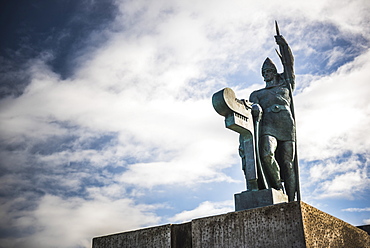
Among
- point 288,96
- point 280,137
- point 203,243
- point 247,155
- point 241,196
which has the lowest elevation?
point 203,243

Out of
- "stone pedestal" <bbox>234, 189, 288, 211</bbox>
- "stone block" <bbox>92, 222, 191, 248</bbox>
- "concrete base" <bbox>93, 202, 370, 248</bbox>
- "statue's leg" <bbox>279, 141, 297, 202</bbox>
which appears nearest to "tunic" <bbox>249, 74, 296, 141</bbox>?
"statue's leg" <bbox>279, 141, 297, 202</bbox>

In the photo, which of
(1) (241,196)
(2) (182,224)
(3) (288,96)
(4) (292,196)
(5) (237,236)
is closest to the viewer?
(5) (237,236)

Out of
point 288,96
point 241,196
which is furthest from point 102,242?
point 288,96

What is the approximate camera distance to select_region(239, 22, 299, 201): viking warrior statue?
7.43 meters

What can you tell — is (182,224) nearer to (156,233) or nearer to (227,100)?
(156,233)

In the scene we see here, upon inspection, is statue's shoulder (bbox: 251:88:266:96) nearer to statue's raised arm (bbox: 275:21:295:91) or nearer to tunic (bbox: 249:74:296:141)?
tunic (bbox: 249:74:296:141)

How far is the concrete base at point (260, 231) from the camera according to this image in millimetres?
5512

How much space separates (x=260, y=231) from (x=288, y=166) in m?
2.55

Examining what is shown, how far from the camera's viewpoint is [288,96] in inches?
335

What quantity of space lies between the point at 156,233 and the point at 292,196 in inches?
110

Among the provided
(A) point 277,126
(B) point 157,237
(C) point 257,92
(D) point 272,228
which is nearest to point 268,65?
(C) point 257,92

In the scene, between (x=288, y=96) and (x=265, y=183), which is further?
(x=288, y=96)

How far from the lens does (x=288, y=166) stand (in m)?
8.01

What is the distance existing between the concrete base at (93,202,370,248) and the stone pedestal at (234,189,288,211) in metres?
0.92
